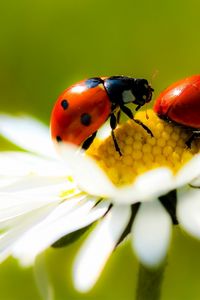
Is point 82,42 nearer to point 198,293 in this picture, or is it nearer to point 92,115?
point 198,293

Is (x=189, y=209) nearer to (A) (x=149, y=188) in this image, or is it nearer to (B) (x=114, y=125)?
(A) (x=149, y=188)

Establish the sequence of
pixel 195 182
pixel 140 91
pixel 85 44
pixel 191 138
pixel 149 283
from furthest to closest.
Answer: pixel 85 44, pixel 140 91, pixel 191 138, pixel 195 182, pixel 149 283

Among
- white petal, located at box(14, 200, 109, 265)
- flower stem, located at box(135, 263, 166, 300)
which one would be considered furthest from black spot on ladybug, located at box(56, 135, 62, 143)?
flower stem, located at box(135, 263, 166, 300)

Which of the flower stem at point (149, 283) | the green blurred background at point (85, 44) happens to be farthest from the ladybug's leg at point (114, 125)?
the green blurred background at point (85, 44)

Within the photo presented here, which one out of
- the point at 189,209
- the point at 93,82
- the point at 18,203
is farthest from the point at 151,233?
the point at 93,82

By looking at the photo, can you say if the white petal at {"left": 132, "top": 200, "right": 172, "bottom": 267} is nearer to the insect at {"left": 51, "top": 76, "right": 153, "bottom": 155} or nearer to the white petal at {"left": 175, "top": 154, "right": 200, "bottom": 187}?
the white petal at {"left": 175, "top": 154, "right": 200, "bottom": 187}

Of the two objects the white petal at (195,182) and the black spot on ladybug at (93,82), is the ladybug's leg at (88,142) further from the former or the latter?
the white petal at (195,182)

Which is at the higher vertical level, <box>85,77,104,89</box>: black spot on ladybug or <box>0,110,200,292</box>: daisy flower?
<box>85,77,104,89</box>: black spot on ladybug

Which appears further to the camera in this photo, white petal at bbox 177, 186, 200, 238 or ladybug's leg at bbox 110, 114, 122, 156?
ladybug's leg at bbox 110, 114, 122, 156
